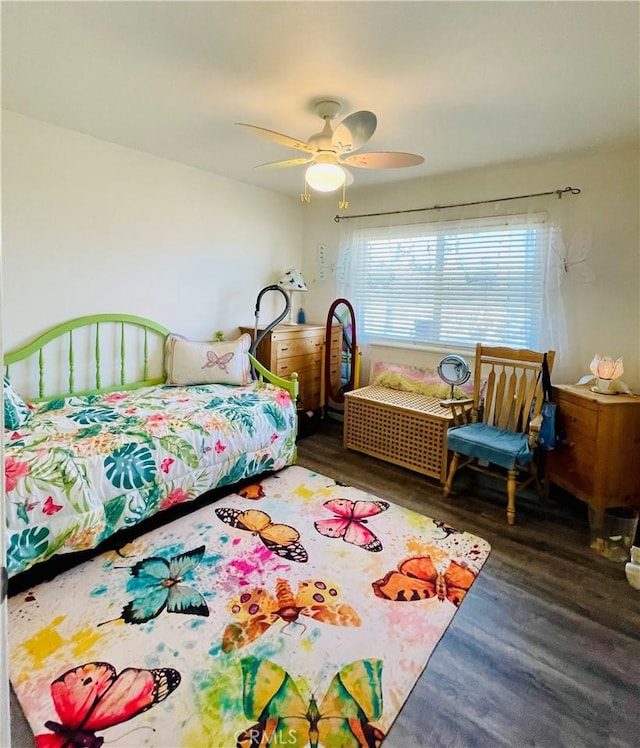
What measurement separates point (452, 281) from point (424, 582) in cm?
241

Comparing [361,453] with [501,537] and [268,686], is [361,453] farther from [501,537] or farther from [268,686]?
[268,686]

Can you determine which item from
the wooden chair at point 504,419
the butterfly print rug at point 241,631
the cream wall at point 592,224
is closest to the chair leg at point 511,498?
the wooden chair at point 504,419

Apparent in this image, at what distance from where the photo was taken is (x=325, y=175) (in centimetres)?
216

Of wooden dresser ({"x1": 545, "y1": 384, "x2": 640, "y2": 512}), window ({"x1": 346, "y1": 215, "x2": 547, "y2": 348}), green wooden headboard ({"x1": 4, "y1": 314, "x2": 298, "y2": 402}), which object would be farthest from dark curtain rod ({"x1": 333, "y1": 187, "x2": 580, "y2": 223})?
green wooden headboard ({"x1": 4, "y1": 314, "x2": 298, "y2": 402})

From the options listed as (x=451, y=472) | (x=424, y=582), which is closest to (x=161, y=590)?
(x=424, y=582)

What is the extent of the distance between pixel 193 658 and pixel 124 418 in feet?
4.59

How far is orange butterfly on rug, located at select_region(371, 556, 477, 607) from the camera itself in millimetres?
1897

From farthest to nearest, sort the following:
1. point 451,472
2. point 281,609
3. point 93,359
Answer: point 93,359, point 451,472, point 281,609

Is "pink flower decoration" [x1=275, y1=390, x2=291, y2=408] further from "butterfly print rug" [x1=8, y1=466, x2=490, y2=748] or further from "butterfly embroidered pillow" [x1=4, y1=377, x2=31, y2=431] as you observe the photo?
"butterfly embroidered pillow" [x1=4, y1=377, x2=31, y2=431]

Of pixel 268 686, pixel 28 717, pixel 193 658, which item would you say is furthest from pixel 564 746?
pixel 28 717

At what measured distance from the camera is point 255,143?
9.32ft

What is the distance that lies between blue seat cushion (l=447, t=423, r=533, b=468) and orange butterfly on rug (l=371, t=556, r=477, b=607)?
0.72m

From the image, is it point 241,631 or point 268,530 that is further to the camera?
point 268,530

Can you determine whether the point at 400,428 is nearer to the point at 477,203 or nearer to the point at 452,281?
the point at 452,281
